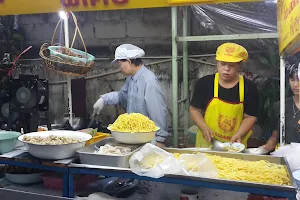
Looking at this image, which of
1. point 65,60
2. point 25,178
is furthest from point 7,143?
point 65,60

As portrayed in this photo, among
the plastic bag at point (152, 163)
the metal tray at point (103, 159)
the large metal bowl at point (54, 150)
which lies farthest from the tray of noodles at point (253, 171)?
the large metal bowl at point (54, 150)

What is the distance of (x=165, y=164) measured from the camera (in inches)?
78.9

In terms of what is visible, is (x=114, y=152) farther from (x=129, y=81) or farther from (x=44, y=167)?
(x=129, y=81)

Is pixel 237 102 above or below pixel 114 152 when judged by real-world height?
above

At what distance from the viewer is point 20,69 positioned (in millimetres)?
5789

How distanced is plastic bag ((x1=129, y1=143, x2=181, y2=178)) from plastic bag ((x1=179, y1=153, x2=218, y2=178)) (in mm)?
75

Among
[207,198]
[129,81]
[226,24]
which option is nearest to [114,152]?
[207,198]

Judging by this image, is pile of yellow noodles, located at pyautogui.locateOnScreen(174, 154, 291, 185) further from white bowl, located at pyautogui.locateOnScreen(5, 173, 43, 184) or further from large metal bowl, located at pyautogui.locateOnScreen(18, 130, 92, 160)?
white bowl, located at pyautogui.locateOnScreen(5, 173, 43, 184)

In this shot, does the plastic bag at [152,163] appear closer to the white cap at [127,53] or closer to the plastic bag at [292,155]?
the plastic bag at [292,155]

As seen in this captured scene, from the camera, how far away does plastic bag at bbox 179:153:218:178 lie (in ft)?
6.27

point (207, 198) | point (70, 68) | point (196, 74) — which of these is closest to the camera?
point (207, 198)

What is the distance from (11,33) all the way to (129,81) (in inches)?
114

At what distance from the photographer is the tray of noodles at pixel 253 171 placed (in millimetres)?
1761

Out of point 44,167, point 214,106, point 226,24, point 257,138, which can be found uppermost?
point 226,24
